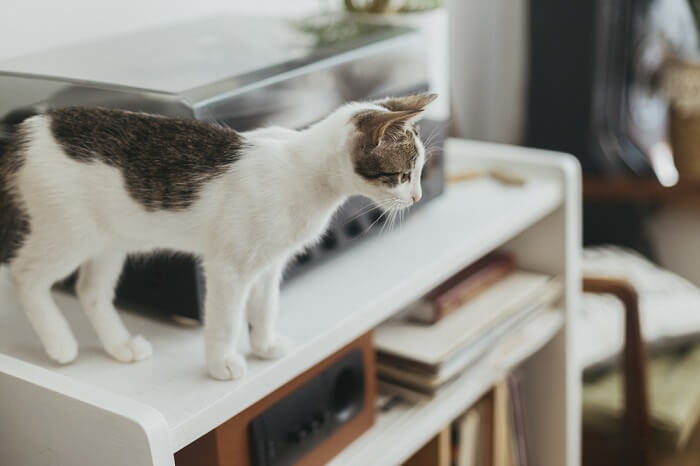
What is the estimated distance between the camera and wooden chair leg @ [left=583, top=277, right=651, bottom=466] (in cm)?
140

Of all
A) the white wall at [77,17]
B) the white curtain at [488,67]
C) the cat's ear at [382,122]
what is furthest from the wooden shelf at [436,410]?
the white curtain at [488,67]

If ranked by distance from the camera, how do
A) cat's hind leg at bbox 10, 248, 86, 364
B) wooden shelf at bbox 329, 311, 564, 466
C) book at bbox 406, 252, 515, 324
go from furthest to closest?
1. book at bbox 406, 252, 515, 324
2. wooden shelf at bbox 329, 311, 564, 466
3. cat's hind leg at bbox 10, 248, 86, 364

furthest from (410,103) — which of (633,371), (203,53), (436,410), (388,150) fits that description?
(633,371)

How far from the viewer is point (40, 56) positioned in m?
0.95

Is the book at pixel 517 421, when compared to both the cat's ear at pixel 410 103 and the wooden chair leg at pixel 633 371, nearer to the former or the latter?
the wooden chair leg at pixel 633 371

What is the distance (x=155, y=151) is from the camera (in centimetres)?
72

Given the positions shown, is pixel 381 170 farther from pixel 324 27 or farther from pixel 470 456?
pixel 470 456

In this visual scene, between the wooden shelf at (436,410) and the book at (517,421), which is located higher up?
the wooden shelf at (436,410)

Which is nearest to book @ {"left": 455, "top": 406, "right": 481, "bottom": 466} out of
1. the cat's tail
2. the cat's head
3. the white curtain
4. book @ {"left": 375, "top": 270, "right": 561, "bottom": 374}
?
book @ {"left": 375, "top": 270, "right": 561, "bottom": 374}

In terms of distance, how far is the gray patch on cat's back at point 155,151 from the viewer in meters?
0.72

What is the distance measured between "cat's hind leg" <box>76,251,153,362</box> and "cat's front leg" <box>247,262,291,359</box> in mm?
103

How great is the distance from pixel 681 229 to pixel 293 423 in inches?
54.5

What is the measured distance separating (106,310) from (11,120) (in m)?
0.20

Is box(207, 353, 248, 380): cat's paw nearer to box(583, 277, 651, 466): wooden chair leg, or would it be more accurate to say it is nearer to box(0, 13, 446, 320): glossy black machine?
box(0, 13, 446, 320): glossy black machine
